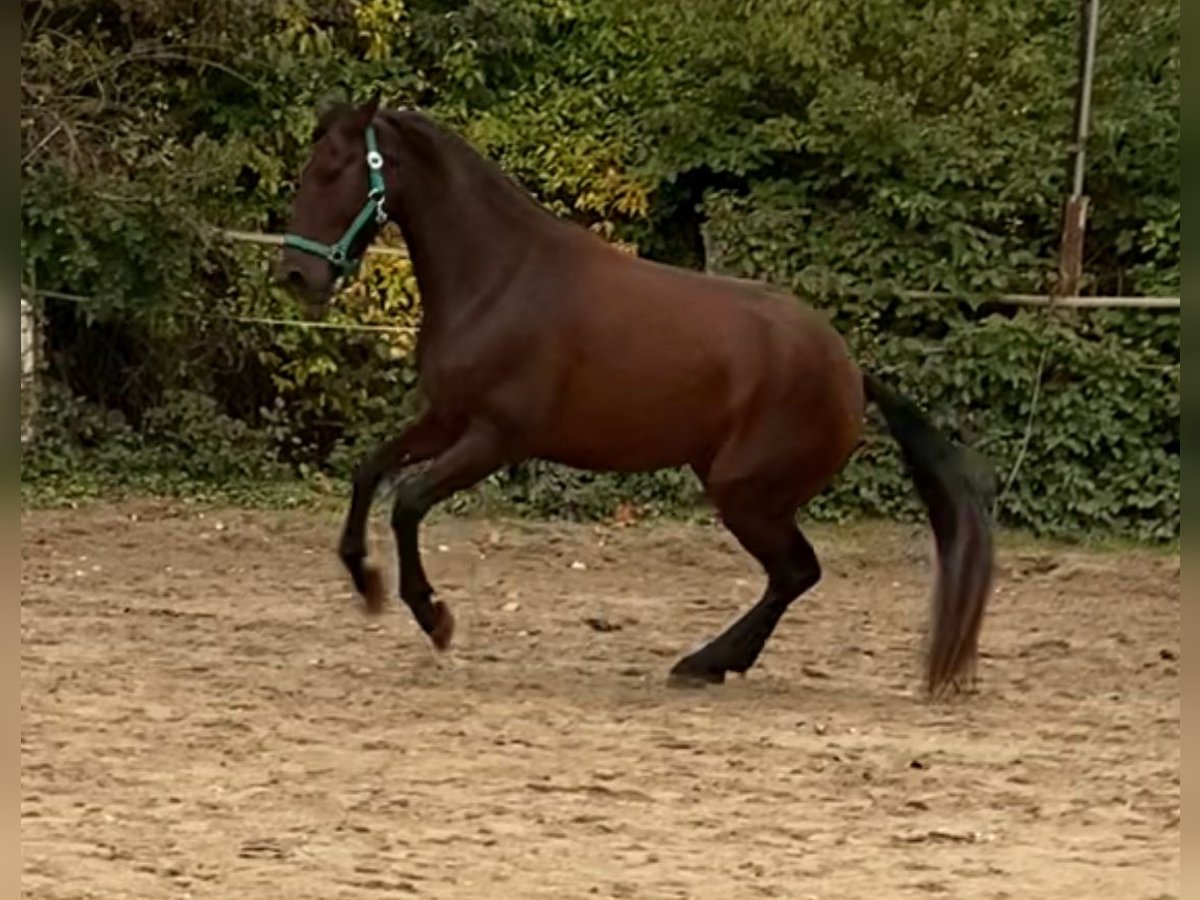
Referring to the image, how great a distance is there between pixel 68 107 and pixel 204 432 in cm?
208

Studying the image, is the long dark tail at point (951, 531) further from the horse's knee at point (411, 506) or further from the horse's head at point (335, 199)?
the horse's head at point (335, 199)

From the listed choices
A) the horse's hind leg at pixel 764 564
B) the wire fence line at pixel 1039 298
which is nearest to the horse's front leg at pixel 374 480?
the horse's hind leg at pixel 764 564

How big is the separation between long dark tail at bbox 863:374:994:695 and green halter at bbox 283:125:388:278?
1.69m

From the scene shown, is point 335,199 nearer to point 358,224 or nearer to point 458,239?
point 358,224

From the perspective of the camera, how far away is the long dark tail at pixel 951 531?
236 inches

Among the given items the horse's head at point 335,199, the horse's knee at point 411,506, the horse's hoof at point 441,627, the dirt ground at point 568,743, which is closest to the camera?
the dirt ground at point 568,743

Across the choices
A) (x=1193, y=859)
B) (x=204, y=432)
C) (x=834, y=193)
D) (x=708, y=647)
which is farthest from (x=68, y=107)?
(x=1193, y=859)

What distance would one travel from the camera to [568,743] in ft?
17.3

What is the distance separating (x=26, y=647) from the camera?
6.51m

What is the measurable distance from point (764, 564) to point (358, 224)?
1660mm

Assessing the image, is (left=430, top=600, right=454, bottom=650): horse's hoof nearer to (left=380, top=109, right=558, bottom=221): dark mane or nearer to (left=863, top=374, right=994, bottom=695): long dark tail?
(left=380, top=109, right=558, bottom=221): dark mane

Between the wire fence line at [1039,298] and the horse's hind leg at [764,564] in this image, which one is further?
the wire fence line at [1039,298]

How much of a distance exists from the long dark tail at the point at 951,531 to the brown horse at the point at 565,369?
11mm

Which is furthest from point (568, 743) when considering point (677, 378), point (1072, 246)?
point (1072, 246)
